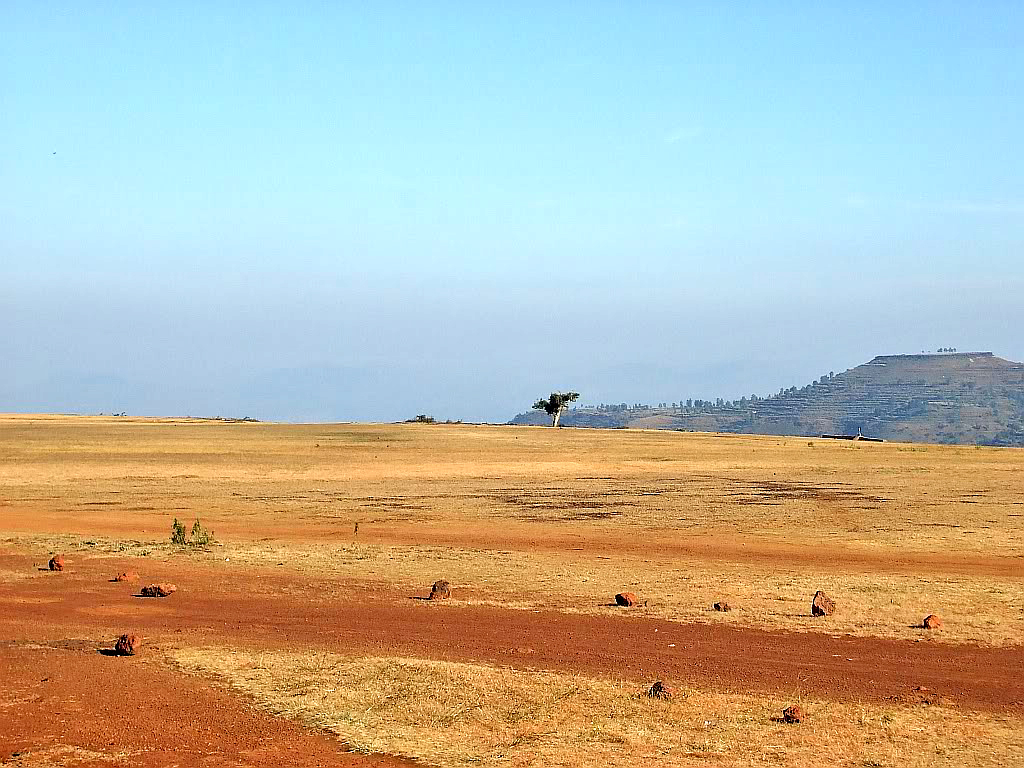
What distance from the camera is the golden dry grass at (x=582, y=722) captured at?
1032cm

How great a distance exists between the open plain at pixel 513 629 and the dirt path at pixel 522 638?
0.06 m

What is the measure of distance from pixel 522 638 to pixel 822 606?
4.46m

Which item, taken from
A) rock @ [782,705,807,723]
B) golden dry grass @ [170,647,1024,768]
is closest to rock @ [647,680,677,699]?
golden dry grass @ [170,647,1024,768]

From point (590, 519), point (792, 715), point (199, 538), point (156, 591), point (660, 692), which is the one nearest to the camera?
point (792, 715)

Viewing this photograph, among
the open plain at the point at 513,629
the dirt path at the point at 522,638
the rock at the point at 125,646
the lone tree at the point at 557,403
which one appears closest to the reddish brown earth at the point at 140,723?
the open plain at the point at 513,629

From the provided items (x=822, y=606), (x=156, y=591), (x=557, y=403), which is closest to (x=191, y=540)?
(x=156, y=591)

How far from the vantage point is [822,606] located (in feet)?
53.8

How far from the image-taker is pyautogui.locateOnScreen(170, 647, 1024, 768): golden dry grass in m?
10.3

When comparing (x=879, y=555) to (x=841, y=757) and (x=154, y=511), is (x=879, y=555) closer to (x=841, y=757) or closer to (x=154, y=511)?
(x=841, y=757)

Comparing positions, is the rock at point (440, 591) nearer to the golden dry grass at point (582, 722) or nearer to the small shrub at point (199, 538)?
the golden dry grass at point (582, 722)

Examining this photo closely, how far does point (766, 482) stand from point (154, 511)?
68.1 feet

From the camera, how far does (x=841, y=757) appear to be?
10266mm

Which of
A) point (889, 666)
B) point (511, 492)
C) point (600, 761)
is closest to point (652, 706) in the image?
point (600, 761)

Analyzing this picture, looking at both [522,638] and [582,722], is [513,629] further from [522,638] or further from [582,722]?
[582,722]
